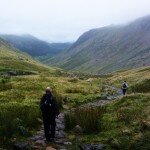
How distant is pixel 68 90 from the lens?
4891 cm

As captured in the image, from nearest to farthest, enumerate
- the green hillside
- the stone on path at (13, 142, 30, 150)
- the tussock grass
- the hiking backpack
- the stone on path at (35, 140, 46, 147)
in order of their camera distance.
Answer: the stone on path at (13, 142, 30, 150), the green hillside, the stone on path at (35, 140, 46, 147), the hiking backpack, the tussock grass

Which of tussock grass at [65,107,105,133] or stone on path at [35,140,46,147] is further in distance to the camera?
tussock grass at [65,107,105,133]

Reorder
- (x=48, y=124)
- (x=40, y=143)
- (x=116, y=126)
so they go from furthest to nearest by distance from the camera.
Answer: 1. (x=116, y=126)
2. (x=48, y=124)
3. (x=40, y=143)

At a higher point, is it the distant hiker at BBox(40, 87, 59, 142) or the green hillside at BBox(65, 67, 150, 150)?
the distant hiker at BBox(40, 87, 59, 142)

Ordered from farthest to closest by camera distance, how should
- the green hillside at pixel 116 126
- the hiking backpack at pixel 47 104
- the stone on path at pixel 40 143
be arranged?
the hiking backpack at pixel 47 104
the stone on path at pixel 40 143
the green hillside at pixel 116 126

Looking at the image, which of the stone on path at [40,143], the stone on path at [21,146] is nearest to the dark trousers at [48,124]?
the stone on path at [40,143]

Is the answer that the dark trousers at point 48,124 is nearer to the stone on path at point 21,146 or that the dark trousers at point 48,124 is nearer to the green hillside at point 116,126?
the green hillside at point 116,126

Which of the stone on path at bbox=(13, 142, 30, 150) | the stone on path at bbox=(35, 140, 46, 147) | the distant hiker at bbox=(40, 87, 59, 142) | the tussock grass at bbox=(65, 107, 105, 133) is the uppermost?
the distant hiker at bbox=(40, 87, 59, 142)

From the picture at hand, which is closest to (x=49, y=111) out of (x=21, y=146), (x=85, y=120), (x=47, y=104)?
(x=47, y=104)

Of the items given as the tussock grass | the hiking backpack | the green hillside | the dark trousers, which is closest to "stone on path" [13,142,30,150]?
the dark trousers

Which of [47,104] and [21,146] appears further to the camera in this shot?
[47,104]

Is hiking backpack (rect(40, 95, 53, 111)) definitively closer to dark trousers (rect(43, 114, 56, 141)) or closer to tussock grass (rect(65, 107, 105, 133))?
dark trousers (rect(43, 114, 56, 141))

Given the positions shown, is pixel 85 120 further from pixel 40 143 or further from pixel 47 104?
pixel 40 143

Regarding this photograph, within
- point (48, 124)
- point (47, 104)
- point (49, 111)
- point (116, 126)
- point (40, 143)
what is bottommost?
point (40, 143)
